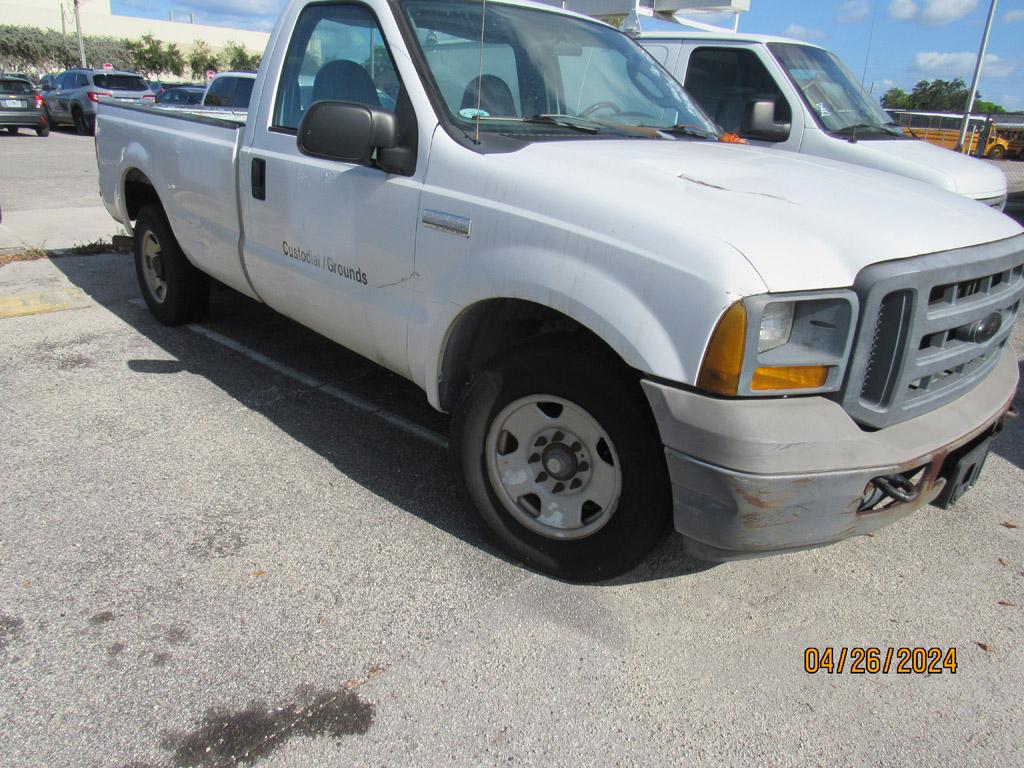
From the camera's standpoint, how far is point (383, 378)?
4.89 metres

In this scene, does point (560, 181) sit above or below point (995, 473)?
above

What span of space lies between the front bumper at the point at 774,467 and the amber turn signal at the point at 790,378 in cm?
4

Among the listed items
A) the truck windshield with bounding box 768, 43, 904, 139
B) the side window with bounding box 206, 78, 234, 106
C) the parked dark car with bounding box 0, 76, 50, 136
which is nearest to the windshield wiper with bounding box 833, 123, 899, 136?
the truck windshield with bounding box 768, 43, 904, 139

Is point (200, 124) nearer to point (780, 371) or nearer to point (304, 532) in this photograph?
point (304, 532)

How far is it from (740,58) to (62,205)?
878 centimetres

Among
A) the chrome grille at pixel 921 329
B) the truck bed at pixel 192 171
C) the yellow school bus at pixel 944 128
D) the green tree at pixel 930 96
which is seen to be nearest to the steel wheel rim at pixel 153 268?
the truck bed at pixel 192 171

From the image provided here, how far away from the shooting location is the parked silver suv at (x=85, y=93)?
22234mm

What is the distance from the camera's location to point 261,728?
223 cm

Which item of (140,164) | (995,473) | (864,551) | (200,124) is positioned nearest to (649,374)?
(864,551)

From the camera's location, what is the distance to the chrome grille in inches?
89.6

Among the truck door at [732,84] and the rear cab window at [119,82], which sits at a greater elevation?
Result: the truck door at [732,84]

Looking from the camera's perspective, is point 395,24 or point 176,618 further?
point 395,24

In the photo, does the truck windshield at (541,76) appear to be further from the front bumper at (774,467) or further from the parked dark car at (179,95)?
the parked dark car at (179,95)

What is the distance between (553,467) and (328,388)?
2.25 meters
